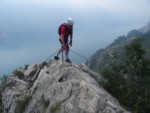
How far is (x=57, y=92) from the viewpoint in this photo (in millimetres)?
22688

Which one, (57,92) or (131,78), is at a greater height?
(131,78)

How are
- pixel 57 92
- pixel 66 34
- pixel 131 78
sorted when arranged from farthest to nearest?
pixel 66 34 → pixel 131 78 → pixel 57 92

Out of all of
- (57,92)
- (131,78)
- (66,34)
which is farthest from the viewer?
(66,34)

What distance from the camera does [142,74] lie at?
24.4 metres

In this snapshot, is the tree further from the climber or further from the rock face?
the climber

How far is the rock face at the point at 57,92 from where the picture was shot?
20.1 m

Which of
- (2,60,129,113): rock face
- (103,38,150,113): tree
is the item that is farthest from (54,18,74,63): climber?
(103,38,150,113): tree

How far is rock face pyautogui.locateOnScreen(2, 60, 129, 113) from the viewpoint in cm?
2011

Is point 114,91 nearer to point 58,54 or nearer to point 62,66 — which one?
point 62,66

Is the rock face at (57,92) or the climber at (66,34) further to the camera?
the climber at (66,34)

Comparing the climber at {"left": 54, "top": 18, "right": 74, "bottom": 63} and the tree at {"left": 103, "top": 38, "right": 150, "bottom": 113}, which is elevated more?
the climber at {"left": 54, "top": 18, "right": 74, "bottom": 63}

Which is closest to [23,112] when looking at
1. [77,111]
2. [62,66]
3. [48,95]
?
[48,95]

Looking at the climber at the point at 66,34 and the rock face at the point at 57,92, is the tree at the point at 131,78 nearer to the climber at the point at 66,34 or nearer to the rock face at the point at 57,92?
the rock face at the point at 57,92

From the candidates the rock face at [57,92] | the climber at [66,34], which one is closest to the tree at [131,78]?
the rock face at [57,92]
